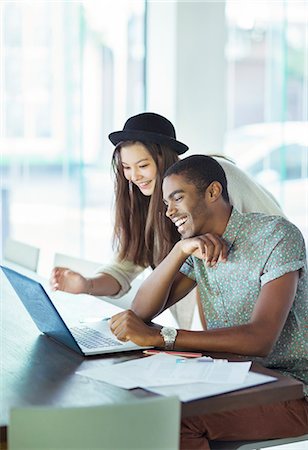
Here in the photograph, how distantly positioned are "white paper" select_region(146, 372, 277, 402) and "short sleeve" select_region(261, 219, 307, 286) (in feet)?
1.43

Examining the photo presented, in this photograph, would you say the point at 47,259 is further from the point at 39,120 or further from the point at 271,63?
the point at 271,63

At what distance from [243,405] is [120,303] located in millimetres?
1382

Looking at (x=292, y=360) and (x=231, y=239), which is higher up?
(x=231, y=239)

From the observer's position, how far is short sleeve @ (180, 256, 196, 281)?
107 inches

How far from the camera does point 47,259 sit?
5.90 meters

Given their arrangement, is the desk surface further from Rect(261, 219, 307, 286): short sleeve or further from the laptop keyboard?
Rect(261, 219, 307, 286): short sleeve

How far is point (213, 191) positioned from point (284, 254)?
0.94 ft

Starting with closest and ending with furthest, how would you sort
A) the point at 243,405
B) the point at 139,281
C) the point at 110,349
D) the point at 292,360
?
the point at 243,405
the point at 110,349
the point at 292,360
the point at 139,281

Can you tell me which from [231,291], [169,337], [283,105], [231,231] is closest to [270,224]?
[231,231]

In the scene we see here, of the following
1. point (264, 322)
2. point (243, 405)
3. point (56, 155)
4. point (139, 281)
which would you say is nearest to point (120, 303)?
point (139, 281)

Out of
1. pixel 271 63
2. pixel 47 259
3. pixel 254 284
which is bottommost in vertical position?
pixel 47 259

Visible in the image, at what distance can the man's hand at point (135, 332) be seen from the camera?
88.3 inches

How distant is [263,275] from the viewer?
2.41 metres

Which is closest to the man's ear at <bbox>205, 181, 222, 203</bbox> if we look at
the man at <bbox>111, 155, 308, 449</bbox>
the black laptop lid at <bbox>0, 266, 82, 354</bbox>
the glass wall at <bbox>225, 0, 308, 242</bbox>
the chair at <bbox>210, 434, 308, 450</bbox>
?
the man at <bbox>111, 155, 308, 449</bbox>
